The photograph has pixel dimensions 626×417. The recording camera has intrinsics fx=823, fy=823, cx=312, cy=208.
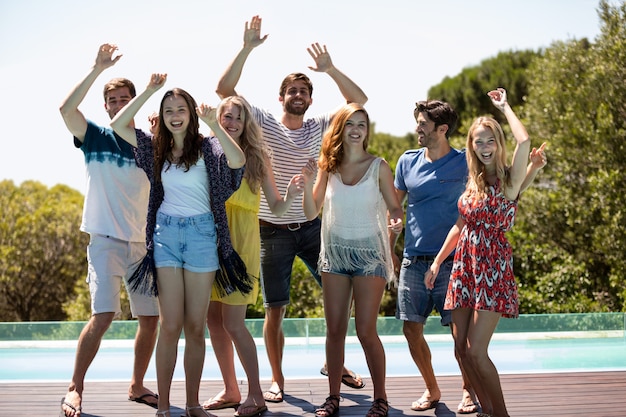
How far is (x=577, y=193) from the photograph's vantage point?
1321 centimetres

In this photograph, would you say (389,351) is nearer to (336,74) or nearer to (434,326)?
(434,326)

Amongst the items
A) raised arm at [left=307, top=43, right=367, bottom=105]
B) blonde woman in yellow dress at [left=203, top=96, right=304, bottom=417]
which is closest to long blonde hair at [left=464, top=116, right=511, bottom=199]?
blonde woman in yellow dress at [left=203, top=96, right=304, bottom=417]

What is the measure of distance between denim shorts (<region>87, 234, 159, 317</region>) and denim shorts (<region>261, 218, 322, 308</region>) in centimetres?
77

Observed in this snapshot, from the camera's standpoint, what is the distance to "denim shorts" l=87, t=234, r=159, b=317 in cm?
457

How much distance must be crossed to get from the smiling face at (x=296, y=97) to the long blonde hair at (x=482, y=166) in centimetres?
129

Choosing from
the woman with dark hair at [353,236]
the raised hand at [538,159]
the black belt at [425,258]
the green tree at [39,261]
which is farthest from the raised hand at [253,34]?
the green tree at [39,261]

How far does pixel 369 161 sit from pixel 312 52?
35.2 inches

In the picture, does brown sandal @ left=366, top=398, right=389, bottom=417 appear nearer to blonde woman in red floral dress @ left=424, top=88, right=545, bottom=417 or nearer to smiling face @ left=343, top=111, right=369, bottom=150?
blonde woman in red floral dress @ left=424, top=88, right=545, bottom=417

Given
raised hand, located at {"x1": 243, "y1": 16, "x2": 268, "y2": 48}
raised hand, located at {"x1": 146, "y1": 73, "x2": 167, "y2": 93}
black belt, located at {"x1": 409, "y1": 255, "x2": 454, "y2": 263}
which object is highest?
raised hand, located at {"x1": 243, "y1": 16, "x2": 268, "y2": 48}

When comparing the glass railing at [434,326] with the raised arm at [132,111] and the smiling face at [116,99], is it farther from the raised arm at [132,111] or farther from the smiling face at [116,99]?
the raised arm at [132,111]

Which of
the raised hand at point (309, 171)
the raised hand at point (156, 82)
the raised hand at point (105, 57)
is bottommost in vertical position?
the raised hand at point (309, 171)

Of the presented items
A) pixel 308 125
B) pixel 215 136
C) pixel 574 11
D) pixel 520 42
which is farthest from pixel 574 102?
pixel 520 42

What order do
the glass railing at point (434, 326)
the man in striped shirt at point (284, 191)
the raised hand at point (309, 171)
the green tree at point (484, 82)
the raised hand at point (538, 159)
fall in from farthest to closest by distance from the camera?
the green tree at point (484, 82), the glass railing at point (434, 326), the man in striped shirt at point (284, 191), the raised hand at point (309, 171), the raised hand at point (538, 159)

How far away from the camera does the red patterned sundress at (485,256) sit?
412 cm
